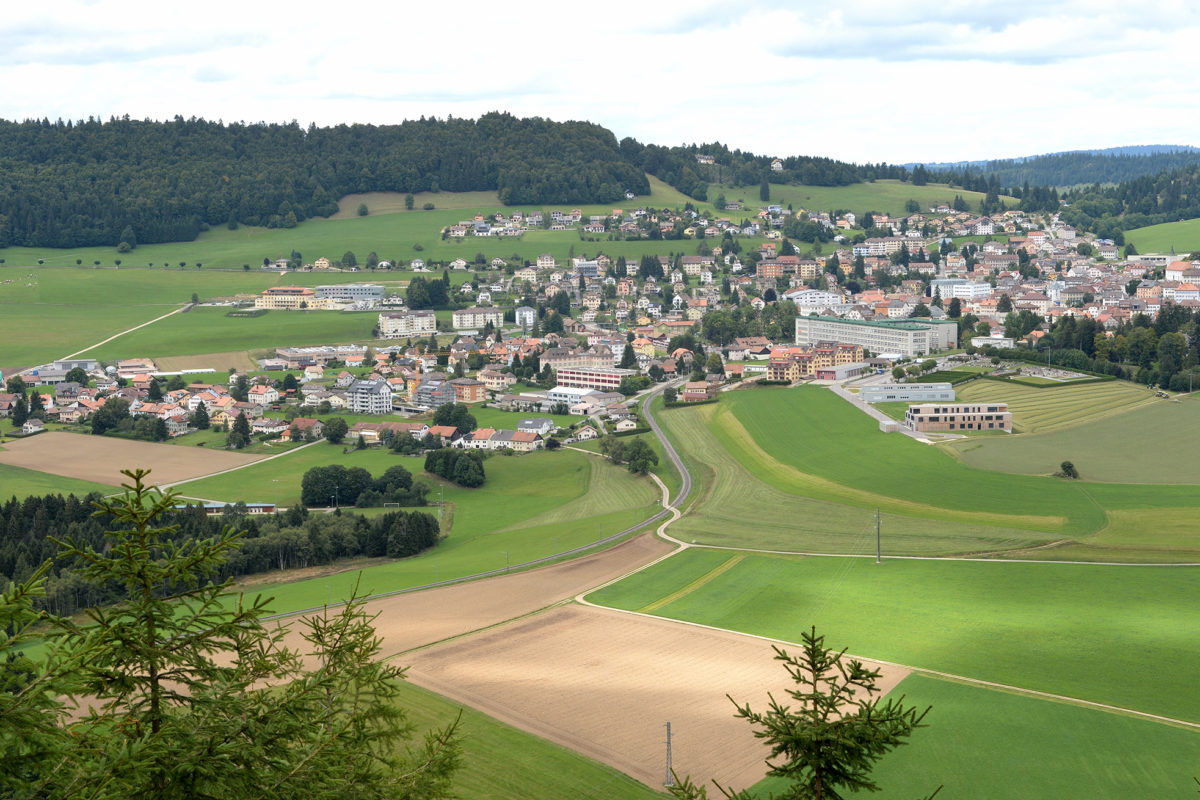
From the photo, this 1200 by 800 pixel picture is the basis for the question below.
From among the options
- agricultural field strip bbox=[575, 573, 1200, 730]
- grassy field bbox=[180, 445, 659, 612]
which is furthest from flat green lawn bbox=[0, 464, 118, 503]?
agricultural field strip bbox=[575, 573, 1200, 730]

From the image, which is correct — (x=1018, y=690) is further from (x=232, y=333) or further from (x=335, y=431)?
(x=232, y=333)

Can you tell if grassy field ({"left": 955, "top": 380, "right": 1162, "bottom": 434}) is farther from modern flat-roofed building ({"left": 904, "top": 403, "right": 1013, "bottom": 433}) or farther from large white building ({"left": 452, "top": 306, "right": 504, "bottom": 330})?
large white building ({"left": 452, "top": 306, "right": 504, "bottom": 330})

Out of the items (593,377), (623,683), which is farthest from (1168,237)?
(623,683)

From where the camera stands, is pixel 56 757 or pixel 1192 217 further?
pixel 1192 217

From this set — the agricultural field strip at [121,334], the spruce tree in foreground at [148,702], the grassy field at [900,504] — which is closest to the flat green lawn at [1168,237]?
the grassy field at [900,504]

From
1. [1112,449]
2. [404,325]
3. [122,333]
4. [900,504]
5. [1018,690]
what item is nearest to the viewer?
[1018,690]

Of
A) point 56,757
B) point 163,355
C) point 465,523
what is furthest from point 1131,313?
point 56,757

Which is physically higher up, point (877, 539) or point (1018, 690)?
point (1018, 690)

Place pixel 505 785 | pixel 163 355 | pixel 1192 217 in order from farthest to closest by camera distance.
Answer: pixel 1192 217 → pixel 163 355 → pixel 505 785

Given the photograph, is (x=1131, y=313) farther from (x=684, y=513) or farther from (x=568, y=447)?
(x=684, y=513)
